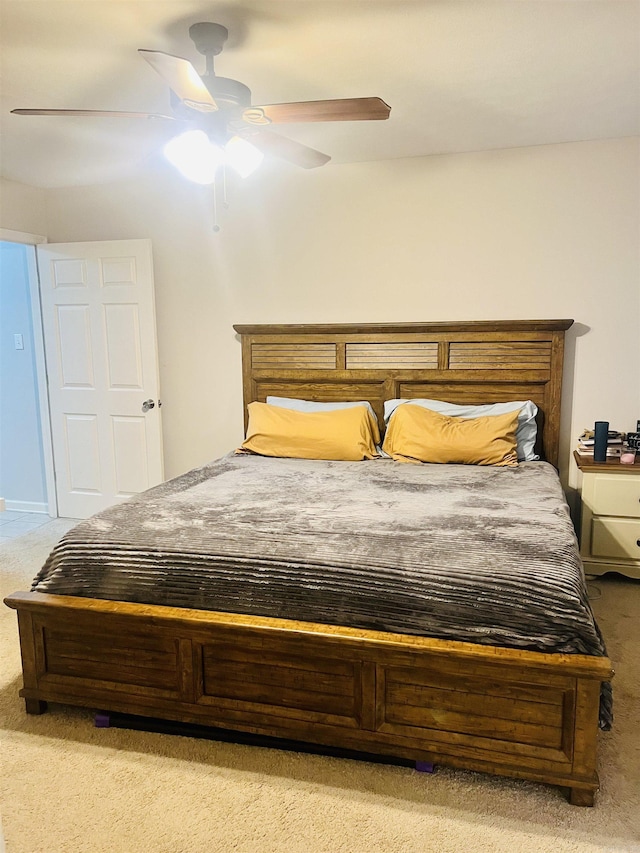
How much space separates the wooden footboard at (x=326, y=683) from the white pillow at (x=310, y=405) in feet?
6.37

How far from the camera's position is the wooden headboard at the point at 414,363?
11.9ft

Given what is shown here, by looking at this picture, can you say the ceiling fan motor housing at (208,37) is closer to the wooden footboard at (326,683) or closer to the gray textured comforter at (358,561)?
the gray textured comforter at (358,561)

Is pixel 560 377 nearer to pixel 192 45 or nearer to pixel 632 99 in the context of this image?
pixel 632 99

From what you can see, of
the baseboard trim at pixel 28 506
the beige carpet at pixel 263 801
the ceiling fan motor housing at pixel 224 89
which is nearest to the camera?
the beige carpet at pixel 263 801

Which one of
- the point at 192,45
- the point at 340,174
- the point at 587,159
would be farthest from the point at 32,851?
the point at 587,159

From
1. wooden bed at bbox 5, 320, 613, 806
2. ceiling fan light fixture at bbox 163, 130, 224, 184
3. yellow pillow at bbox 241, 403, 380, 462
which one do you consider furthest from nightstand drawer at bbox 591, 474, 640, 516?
ceiling fan light fixture at bbox 163, 130, 224, 184

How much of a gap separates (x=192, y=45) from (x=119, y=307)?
2.14 m

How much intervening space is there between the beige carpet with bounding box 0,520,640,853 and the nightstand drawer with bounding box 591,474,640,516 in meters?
1.26

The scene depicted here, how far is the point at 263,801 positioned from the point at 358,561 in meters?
0.74

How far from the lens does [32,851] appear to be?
167 centimetres

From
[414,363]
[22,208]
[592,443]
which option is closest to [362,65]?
[414,363]

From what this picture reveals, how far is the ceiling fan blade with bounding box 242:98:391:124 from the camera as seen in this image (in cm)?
214

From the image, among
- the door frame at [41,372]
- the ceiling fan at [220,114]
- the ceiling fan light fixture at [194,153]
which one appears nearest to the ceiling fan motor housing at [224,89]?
the ceiling fan at [220,114]

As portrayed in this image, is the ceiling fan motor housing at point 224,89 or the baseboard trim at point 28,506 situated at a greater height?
the ceiling fan motor housing at point 224,89
